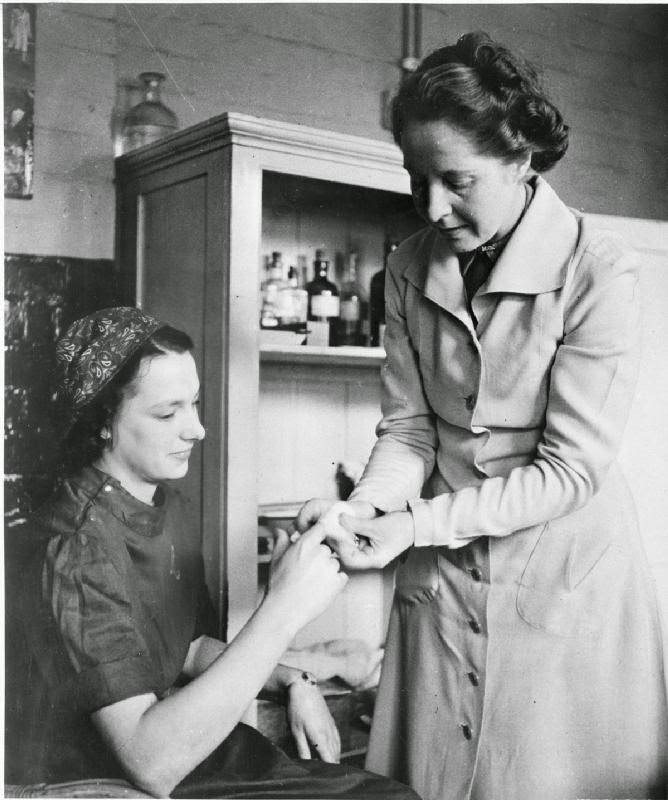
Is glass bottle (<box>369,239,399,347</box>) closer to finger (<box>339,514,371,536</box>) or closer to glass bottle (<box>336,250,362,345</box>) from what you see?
glass bottle (<box>336,250,362,345</box>)

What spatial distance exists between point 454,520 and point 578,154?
208cm

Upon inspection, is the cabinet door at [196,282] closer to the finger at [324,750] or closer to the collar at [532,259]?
the finger at [324,750]

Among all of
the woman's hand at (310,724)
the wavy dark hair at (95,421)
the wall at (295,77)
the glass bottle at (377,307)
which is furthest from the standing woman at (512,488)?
the wall at (295,77)

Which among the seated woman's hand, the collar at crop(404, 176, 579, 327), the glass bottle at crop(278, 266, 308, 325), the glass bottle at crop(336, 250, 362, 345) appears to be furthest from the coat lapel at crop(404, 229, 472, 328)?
the glass bottle at crop(336, 250, 362, 345)

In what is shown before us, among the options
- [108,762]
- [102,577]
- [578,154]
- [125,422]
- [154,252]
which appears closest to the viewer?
[108,762]

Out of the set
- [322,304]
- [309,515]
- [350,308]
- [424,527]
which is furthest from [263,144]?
[424,527]

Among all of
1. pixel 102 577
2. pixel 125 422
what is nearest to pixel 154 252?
pixel 125 422

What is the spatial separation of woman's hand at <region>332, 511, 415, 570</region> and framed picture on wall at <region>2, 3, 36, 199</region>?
120cm

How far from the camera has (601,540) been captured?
127 cm

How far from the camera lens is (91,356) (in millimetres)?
1410

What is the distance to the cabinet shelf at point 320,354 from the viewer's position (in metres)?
1.94

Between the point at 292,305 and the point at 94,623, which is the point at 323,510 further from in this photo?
the point at 292,305

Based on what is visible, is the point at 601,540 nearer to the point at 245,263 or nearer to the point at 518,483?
the point at 518,483

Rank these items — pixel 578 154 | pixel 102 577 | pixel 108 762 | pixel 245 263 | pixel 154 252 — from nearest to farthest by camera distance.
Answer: pixel 108 762 → pixel 102 577 → pixel 245 263 → pixel 154 252 → pixel 578 154
